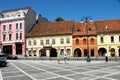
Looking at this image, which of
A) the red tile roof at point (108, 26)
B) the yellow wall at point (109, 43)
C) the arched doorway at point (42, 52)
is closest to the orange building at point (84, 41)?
the yellow wall at point (109, 43)

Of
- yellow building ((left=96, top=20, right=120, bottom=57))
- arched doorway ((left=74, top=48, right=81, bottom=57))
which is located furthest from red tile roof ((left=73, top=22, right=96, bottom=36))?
arched doorway ((left=74, top=48, right=81, bottom=57))

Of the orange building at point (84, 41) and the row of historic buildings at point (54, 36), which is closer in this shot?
the row of historic buildings at point (54, 36)

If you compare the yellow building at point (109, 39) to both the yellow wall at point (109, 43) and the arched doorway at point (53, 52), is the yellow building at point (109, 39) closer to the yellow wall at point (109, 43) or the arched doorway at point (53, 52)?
the yellow wall at point (109, 43)

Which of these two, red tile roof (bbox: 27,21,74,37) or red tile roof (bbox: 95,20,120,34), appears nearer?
red tile roof (bbox: 95,20,120,34)

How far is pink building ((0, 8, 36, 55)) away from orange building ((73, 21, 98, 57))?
46.0 ft

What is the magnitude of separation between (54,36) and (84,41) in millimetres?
8088

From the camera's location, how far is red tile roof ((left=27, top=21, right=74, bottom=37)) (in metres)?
56.3

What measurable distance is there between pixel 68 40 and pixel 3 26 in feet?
66.4

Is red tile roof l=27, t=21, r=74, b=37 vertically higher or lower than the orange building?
higher

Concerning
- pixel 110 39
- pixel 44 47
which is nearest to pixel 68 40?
pixel 44 47

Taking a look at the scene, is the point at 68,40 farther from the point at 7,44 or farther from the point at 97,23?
the point at 7,44

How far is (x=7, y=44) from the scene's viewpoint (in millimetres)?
61719

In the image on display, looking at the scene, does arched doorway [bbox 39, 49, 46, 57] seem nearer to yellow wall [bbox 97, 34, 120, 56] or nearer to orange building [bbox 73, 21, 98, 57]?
orange building [bbox 73, 21, 98, 57]

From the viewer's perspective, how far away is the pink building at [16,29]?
59.5 metres
